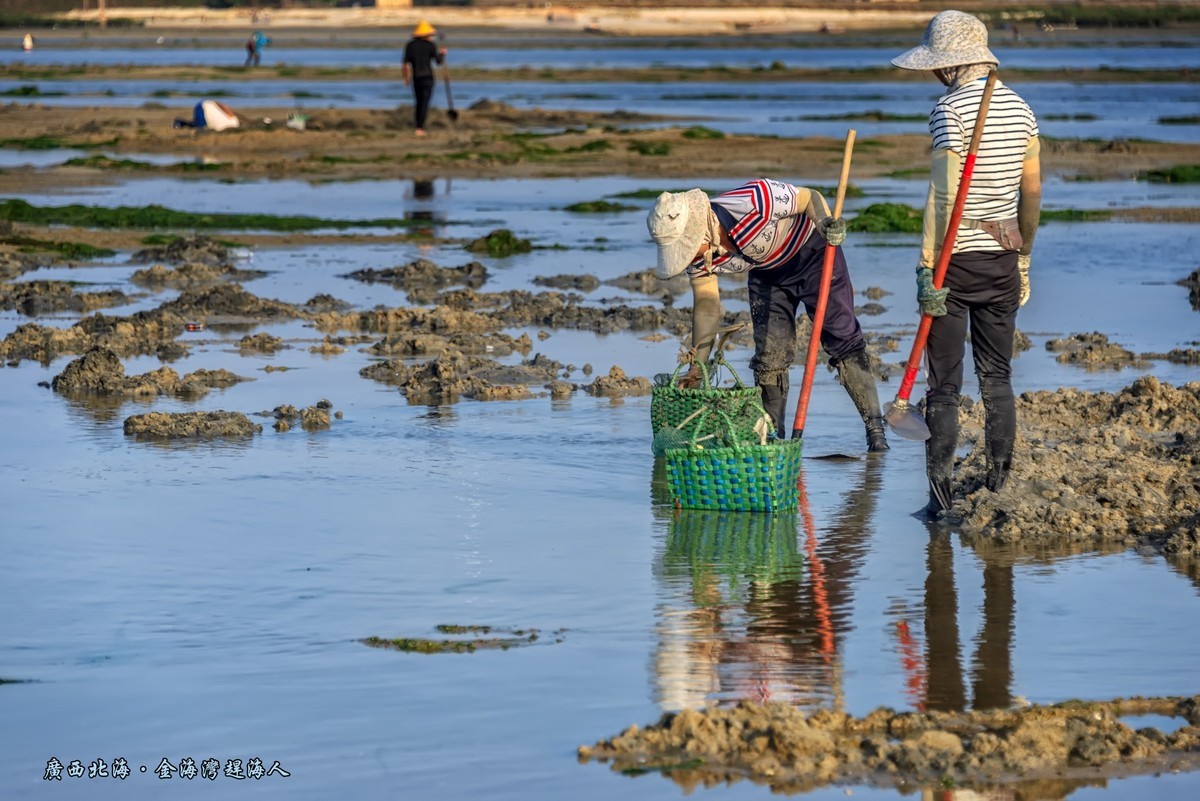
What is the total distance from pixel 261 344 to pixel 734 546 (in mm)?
5873

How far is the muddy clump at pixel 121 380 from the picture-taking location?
10.9m

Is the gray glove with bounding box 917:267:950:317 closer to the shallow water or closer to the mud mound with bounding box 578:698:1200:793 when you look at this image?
the mud mound with bounding box 578:698:1200:793

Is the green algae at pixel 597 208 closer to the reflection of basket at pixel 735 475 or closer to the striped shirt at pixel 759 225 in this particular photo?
the striped shirt at pixel 759 225

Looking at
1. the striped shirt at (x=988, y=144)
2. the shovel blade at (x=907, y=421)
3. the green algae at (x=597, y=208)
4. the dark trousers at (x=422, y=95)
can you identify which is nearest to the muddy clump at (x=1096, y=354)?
the shovel blade at (x=907, y=421)

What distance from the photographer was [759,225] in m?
8.40

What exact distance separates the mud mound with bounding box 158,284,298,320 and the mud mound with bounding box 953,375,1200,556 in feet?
20.1

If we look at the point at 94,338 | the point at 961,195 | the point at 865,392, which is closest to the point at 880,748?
the point at 961,195

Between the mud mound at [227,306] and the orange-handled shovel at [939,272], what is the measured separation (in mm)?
7037

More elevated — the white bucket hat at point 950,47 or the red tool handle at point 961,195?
the white bucket hat at point 950,47

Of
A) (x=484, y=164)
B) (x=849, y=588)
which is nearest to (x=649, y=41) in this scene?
(x=484, y=164)

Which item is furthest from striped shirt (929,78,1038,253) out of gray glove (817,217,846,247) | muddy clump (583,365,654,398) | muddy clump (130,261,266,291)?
muddy clump (130,261,266,291)

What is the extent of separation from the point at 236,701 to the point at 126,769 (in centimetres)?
56

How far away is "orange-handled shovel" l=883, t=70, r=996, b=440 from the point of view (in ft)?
23.8

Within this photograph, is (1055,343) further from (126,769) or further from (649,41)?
(649,41)
